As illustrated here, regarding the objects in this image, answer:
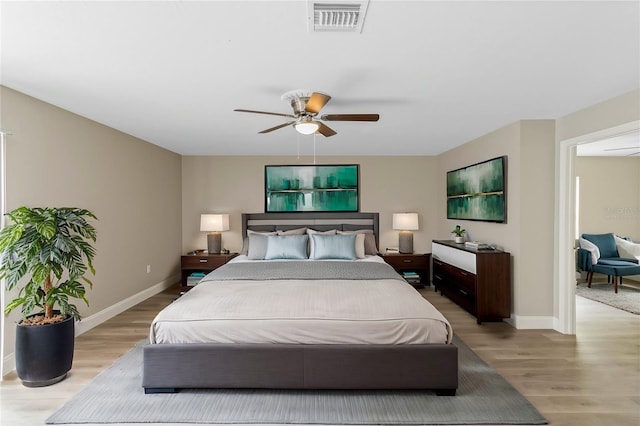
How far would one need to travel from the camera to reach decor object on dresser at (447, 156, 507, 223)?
4008 millimetres

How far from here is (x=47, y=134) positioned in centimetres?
314

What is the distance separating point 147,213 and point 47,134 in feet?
6.13

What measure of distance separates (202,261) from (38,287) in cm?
265

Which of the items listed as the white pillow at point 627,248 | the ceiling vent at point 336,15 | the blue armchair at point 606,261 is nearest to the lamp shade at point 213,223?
the ceiling vent at point 336,15

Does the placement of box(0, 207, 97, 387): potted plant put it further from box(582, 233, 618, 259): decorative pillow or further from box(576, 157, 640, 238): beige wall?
box(576, 157, 640, 238): beige wall

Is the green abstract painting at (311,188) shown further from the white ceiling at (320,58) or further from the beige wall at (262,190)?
the white ceiling at (320,58)

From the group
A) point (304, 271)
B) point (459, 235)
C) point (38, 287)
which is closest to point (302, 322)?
point (304, 271)

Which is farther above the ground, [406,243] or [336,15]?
[336,15]

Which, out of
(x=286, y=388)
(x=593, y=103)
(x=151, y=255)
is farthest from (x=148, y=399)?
(x=593, y=103)

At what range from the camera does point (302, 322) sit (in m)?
2.42

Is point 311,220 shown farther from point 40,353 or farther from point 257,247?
point 40,353

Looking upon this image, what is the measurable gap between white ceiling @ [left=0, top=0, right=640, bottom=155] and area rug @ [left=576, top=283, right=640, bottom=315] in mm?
3115

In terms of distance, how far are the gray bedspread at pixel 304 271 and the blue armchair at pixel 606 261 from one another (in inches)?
159

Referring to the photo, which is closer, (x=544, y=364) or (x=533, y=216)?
(x=544, y=364)
